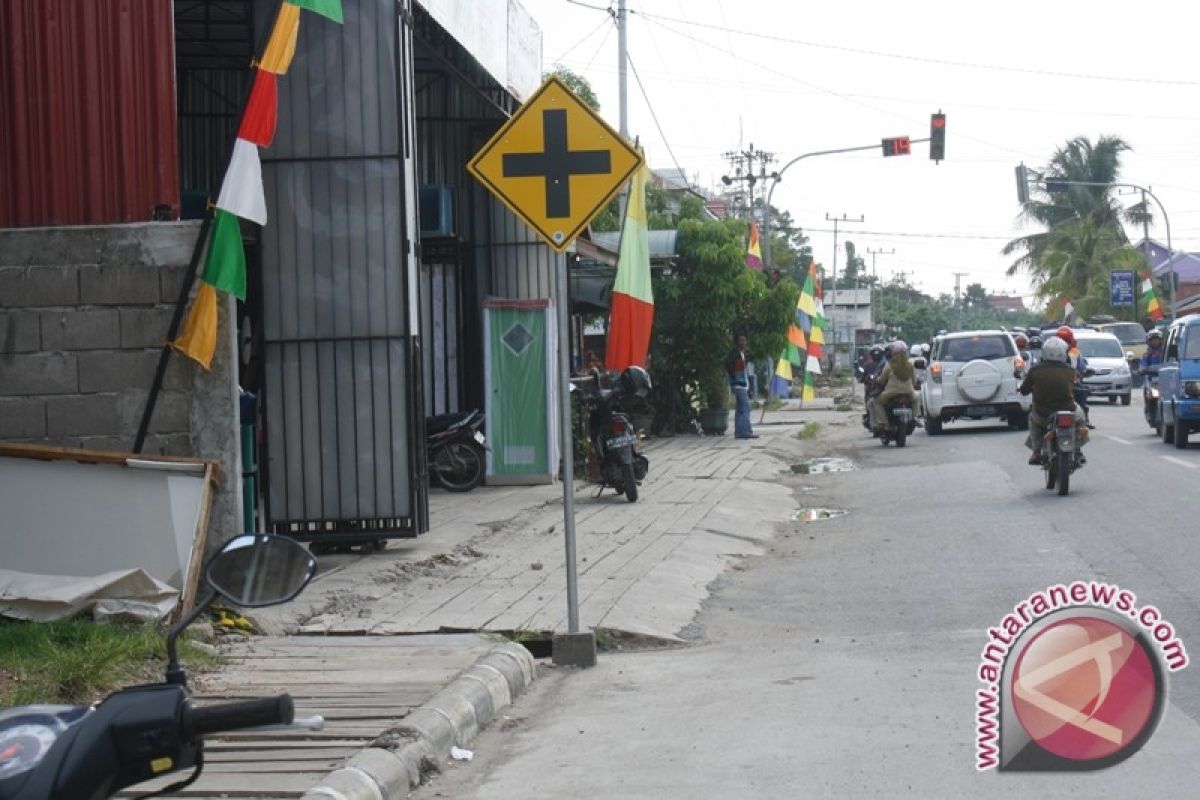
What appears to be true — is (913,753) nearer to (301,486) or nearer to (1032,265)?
(301,486)

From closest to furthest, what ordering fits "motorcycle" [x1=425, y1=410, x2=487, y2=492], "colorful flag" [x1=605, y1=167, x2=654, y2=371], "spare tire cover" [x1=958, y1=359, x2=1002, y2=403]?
"motorcycle" [x1=425, y1=410, x2=487, y2=492] < "colorful flag" [x1=605, y1=167, x2=654, y2=371] < "spare tire cover" [x1=958, y1=359, x2=1002, y2=403]

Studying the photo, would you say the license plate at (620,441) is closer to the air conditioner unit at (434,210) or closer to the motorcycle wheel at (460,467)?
the motorcycle wheel at (460,467)

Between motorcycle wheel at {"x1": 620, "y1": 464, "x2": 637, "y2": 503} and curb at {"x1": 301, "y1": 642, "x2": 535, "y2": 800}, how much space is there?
811 centimetres

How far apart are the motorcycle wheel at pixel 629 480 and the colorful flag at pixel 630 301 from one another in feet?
7.06

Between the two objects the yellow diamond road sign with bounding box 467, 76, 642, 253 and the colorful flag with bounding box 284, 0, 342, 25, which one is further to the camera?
the colorful flag with bounding box 284, 0, 342, 25

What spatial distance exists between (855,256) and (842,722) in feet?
490

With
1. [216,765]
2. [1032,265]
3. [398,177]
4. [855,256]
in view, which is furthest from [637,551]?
[855,256]

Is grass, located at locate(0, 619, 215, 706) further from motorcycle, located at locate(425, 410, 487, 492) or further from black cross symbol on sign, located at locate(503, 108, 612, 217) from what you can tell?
motorcycle, located at locate(425, 410, 487, 492)

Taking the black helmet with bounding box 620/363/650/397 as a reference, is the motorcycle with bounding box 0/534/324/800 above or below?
below

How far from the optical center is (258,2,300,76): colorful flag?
10.2 metres

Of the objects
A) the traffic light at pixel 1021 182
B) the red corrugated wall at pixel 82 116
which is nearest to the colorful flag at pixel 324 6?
the red corrugated wall at pixel 82 116

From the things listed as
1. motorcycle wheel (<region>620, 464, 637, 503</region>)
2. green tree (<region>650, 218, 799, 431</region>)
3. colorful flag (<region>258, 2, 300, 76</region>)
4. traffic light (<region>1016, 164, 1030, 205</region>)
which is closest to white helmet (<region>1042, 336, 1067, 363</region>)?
motorcycle wheel (<region>620, 464, 637, 503</region>)

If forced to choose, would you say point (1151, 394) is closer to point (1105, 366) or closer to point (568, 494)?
point (1105, 366)

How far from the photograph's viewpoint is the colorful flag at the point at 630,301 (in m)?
18.3
